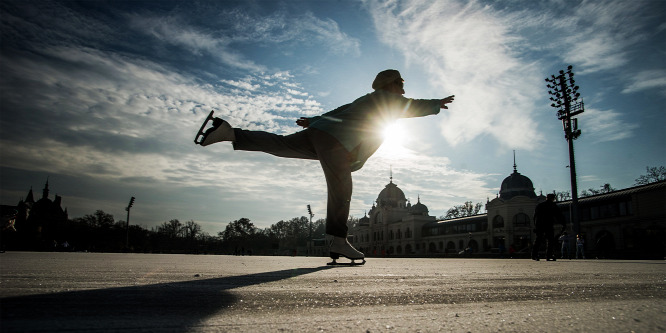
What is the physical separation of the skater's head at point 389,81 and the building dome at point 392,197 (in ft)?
255

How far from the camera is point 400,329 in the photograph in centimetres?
91

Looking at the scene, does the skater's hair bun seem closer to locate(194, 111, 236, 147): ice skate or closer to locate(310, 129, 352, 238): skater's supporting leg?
locate(310, 129, 352, 238): skater's supporting leg

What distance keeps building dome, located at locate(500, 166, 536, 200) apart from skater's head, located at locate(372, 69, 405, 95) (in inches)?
2262

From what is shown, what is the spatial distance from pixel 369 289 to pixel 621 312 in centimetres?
82

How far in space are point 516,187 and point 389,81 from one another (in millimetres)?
58141

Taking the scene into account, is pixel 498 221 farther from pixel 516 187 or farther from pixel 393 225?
pixel 393 225

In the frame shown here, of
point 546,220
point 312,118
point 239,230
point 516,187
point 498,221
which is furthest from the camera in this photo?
point 239,230

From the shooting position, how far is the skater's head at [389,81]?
4047 mm

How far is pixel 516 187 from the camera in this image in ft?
186

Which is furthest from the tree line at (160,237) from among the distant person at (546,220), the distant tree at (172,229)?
the distant person at (546,220)

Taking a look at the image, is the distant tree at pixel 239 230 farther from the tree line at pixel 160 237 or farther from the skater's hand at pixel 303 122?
the skater's hand at pixel 303 122

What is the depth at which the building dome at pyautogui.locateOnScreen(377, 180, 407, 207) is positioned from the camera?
81.1 metres

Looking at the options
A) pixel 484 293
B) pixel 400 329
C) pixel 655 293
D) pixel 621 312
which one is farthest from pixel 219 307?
pixel 655 293

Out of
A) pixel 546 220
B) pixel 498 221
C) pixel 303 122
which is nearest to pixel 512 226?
pixel 498 221
